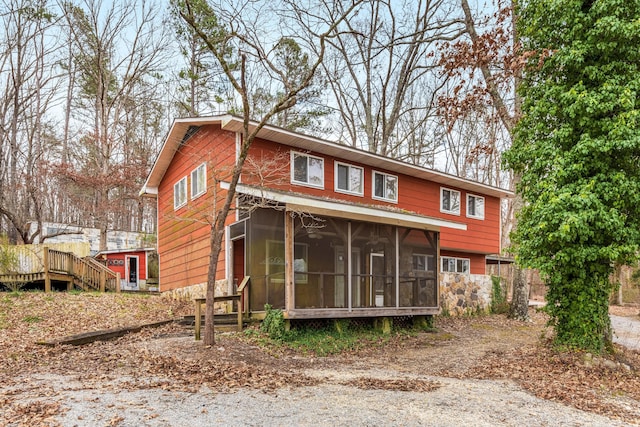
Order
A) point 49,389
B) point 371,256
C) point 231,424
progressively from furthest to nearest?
point 371,256 → point 49,389 → point 231,424

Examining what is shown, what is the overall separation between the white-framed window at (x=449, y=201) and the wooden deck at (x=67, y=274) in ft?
42.5

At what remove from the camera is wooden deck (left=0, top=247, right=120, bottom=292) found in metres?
15.8

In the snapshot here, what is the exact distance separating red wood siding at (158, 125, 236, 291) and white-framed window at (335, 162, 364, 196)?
12.1ft

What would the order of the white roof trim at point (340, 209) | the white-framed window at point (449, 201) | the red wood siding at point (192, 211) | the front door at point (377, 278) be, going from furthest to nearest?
the white-framed window at point (449, 201), the red wood siding at point (192, 211), the front door at point (377, 278), the white roof trim at point (340, 209)

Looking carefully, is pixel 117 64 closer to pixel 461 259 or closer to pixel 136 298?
pixel 136 298

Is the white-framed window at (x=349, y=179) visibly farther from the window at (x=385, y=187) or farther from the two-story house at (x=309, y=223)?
the window at (x=385, y=187)

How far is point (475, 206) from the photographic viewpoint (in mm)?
20766

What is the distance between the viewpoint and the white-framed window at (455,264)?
1995 cm

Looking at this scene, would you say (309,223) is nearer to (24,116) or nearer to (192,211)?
(192,211)

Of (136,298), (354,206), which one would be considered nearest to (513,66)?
(354,206)

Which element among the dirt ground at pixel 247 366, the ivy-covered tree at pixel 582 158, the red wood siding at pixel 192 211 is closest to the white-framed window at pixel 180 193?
the red wood siding at pixel 192 211

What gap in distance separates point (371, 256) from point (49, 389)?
284 inches

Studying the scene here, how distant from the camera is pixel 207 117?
14.1 m

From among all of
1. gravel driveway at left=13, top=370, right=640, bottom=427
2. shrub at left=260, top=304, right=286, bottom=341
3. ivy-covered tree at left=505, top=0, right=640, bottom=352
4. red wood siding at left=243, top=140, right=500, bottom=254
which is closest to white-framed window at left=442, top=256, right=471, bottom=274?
red wood siding at left=243, top=140, right=500, bottom=254
